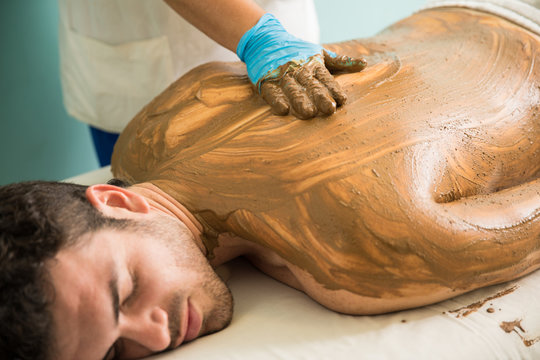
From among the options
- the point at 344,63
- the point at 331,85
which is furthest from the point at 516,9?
the point at 331,85

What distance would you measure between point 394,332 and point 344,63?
0.65 metres

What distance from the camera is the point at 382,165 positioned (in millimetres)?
1080

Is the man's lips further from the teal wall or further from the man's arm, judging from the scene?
the teal wall

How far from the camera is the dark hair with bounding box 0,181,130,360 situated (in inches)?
34.1

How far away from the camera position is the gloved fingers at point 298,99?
1148 mm

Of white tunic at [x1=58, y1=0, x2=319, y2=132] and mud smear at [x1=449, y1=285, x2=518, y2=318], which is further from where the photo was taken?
white tunic at [x1=58, y1=0, x2=319, y2=132]

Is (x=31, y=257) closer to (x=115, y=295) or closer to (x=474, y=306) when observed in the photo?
(x=115, y=295)

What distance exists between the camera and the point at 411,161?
3.59 feet

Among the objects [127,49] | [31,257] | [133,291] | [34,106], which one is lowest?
[34,106]

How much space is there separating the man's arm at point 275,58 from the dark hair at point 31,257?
483mm

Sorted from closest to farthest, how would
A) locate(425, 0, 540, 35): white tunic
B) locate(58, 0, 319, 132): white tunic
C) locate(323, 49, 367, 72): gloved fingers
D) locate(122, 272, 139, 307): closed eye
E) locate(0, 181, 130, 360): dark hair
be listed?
locate(0, 181, 130, 360): dark hair → locate(122, 272, 139, 307): closed eye → locate(323, 49, 367, 72): gloved fingers → locate(425, 0, 540, 35): white tunic → locate(58, 0, 319, 132): white tunic

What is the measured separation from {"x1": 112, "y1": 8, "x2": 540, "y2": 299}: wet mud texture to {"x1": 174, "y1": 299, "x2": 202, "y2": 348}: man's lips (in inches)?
8.3

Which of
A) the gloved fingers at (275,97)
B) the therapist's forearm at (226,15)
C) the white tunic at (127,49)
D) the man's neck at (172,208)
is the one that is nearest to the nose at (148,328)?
the man's neck at (172,208)

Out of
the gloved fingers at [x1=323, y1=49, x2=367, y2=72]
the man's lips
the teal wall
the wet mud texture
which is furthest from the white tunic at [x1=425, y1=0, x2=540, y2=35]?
the teal wall
